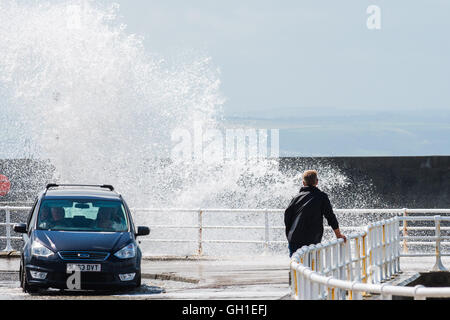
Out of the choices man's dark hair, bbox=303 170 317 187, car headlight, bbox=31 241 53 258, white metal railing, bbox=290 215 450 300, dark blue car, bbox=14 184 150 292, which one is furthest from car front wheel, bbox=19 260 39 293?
white metal railing, bbox=290 215 450 300

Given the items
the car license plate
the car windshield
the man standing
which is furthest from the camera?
the car windshield

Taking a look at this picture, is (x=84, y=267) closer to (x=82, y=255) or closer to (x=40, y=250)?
(x=82, y=255)

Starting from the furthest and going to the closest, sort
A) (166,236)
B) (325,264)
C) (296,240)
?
(166,236) < (296,240) < (325,264)

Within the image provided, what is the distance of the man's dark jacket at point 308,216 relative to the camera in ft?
41.6

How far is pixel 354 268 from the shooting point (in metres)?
13.5

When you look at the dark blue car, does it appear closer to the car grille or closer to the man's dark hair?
the car grille

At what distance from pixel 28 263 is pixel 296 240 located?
3.95 metres

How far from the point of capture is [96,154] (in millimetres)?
39562

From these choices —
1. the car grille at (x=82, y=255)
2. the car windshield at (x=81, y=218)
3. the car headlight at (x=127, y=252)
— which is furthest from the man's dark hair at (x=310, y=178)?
the car windshield at (x=81, y=218)

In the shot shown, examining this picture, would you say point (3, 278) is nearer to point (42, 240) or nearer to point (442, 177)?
point (42, 240)

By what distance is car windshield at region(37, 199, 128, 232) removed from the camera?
15.3 meters

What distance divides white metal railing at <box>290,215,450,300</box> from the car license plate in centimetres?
350

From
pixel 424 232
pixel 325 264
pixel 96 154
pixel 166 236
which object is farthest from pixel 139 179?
pixel 325 264

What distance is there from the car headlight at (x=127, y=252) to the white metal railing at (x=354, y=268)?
317cm
